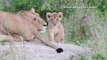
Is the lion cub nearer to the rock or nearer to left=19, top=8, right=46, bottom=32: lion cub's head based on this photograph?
left=19, top=8, right=46, bottom=32: lion cub's head

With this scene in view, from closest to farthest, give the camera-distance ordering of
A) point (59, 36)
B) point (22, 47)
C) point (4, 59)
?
point (4, 59)
point (22, 47)
point (59, 36)

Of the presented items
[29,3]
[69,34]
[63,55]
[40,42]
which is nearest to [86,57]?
[63,55]

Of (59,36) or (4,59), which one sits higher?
(4,59)

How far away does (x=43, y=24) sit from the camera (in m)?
11.3

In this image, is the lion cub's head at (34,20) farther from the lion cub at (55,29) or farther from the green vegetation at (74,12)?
the green vegetation at (74,12)

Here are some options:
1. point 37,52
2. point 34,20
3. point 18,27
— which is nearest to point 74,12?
point 34,20

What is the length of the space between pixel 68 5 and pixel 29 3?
1.23 meters

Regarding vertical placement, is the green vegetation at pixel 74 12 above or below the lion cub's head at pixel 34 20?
below

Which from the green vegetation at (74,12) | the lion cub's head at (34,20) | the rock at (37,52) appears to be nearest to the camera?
the rock at (37,52)

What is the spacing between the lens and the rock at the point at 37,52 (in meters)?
8.75

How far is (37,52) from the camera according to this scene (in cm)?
953

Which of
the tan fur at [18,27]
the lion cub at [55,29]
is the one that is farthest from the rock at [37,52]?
the lion cub at [55,29]

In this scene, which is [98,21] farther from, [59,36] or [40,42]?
[40,42]

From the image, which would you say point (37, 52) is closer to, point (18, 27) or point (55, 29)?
point (18, 27)
